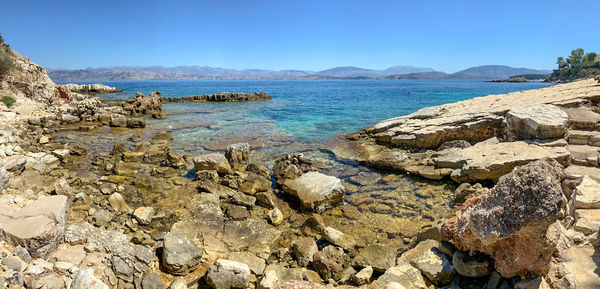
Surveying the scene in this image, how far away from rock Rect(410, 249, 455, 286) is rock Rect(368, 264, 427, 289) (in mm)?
142

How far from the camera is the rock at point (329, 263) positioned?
547 centimetres

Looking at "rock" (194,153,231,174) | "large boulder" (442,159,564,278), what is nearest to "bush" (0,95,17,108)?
"rock" (194,153,231,174)

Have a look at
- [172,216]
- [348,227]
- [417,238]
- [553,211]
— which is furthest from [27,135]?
[553,211]

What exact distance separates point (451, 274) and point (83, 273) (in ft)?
19.5

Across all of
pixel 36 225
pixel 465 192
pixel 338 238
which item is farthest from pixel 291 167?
pixel 36 225

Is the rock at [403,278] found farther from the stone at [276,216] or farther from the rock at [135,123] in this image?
the rock at [135,123]

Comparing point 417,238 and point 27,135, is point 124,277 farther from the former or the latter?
point 27,135

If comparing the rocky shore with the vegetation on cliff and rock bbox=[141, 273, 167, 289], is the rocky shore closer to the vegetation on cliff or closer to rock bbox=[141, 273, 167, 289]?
rock bbox=[141, 273, 167, 289]

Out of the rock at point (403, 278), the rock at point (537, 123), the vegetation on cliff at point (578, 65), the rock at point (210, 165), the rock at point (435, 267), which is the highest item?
the vegetation on cliff at point (578, 65)

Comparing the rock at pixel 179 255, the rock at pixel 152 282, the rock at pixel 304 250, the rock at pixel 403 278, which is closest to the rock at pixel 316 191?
the rock at pixel 304 250

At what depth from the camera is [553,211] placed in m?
3.64

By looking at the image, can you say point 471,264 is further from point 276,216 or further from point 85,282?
point 85,282

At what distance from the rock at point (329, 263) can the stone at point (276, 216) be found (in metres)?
1.97

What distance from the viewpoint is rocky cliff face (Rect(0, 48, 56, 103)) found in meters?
24.2
